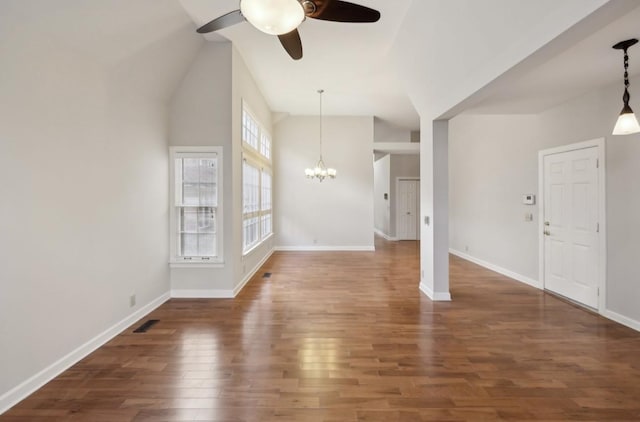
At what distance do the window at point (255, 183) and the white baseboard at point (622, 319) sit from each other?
4.95 m

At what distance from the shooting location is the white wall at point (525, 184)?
3406 mm

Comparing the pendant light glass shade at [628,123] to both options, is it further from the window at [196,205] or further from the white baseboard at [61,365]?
the white baseboard at [61,365]

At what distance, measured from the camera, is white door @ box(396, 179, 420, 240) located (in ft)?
35.0

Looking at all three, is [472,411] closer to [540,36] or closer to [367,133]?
[540,36]

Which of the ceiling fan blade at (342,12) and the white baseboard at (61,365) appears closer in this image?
the ceiling fan blade at (342,12)

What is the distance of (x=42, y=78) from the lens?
2.35 metres

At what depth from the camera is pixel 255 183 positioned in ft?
20.6

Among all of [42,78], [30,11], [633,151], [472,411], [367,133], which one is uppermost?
[367,133]

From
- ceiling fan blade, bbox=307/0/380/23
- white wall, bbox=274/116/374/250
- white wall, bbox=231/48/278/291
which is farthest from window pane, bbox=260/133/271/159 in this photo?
ceiling fan blade, bbox=307/0/380/23

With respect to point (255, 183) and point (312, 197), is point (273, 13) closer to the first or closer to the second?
point (255, 183)

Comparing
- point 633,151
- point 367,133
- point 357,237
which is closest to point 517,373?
point 633,151

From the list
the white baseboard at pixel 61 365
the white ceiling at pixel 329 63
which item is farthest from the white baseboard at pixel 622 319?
the white baseboard at pixel 61 365

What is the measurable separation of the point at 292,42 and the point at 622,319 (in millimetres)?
4507

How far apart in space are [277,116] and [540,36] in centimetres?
676
